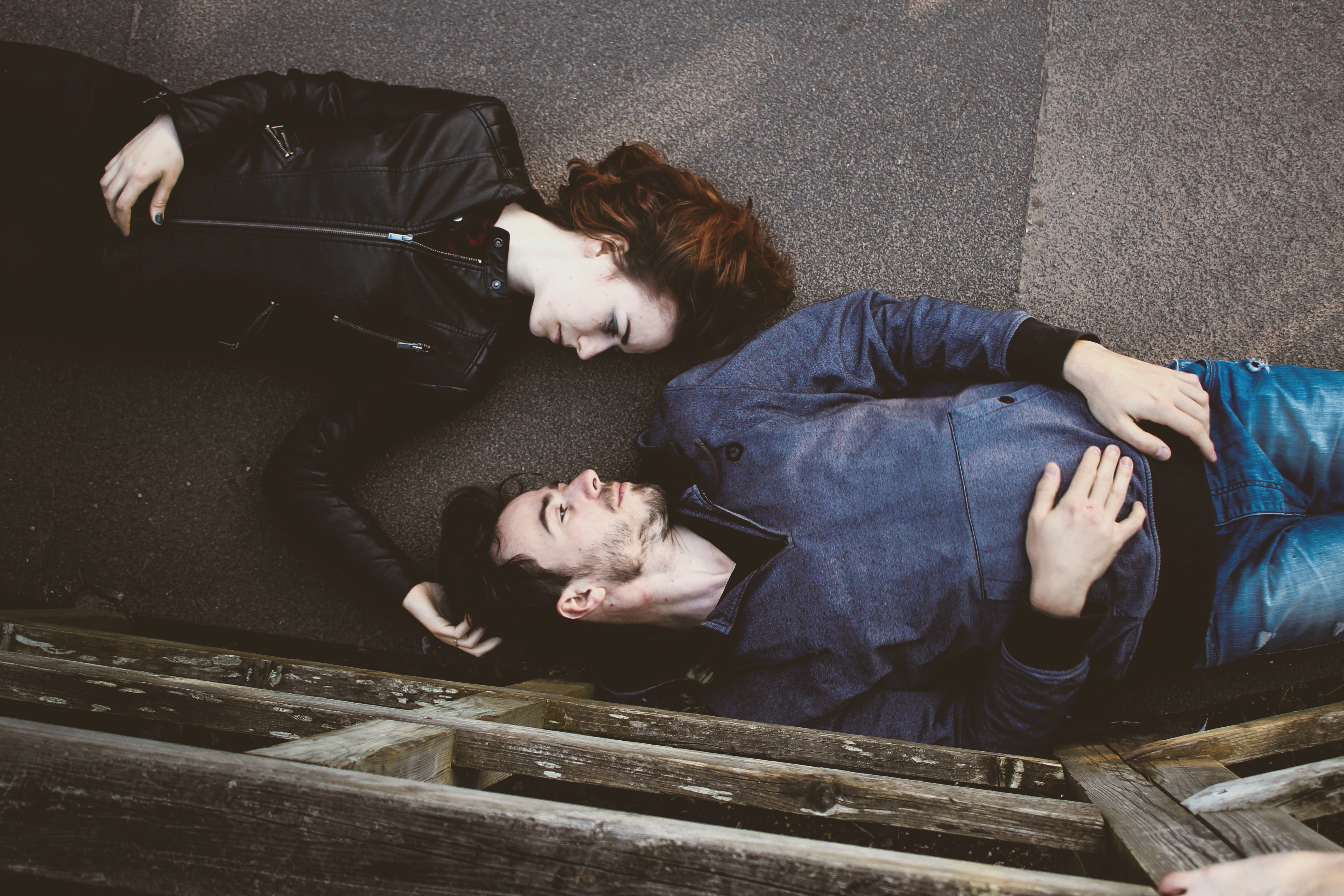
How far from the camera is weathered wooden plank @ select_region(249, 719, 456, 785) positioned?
115 centimetres

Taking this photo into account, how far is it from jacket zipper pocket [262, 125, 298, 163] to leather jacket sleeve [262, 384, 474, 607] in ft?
2.37

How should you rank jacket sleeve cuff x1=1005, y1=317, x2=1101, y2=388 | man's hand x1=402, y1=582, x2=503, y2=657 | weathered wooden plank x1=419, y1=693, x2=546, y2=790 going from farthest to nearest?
man's hand x1=402, y1=582, x2=503, y2=657
jacket sleeve cuff x1=1005, y1=317, x2=1101, y2=388
weathered wooden plank x1=419, y1=693, x2=546, y2=790

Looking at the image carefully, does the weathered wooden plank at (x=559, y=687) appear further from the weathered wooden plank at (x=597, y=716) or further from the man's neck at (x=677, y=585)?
the man's neck at (x=677, y=585)

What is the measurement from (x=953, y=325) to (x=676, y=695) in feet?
4.85

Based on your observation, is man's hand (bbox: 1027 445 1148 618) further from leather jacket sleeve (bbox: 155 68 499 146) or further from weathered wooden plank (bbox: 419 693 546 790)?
leather jacket sleeve (bbox: 155 68 499 146)

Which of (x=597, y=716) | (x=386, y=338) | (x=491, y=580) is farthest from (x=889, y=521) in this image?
(x=386, y=338)

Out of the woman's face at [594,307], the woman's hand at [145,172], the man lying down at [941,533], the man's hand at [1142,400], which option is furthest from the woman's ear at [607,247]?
the man's hand at [1142,400]

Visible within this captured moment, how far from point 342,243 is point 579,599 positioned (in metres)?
1.27

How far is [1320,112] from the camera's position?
2367 millimetres

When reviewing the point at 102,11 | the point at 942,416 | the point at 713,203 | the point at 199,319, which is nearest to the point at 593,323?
the point at 713,203

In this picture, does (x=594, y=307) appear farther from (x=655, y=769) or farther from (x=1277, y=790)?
(x=1277, y=790)

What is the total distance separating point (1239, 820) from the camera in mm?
1294

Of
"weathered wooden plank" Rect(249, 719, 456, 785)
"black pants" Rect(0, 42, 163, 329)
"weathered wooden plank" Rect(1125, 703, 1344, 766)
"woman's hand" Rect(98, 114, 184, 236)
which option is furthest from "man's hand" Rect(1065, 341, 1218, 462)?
"black pants" Rect(0, 42, 163, 329)

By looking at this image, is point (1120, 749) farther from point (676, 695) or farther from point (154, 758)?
point (154, 758)
